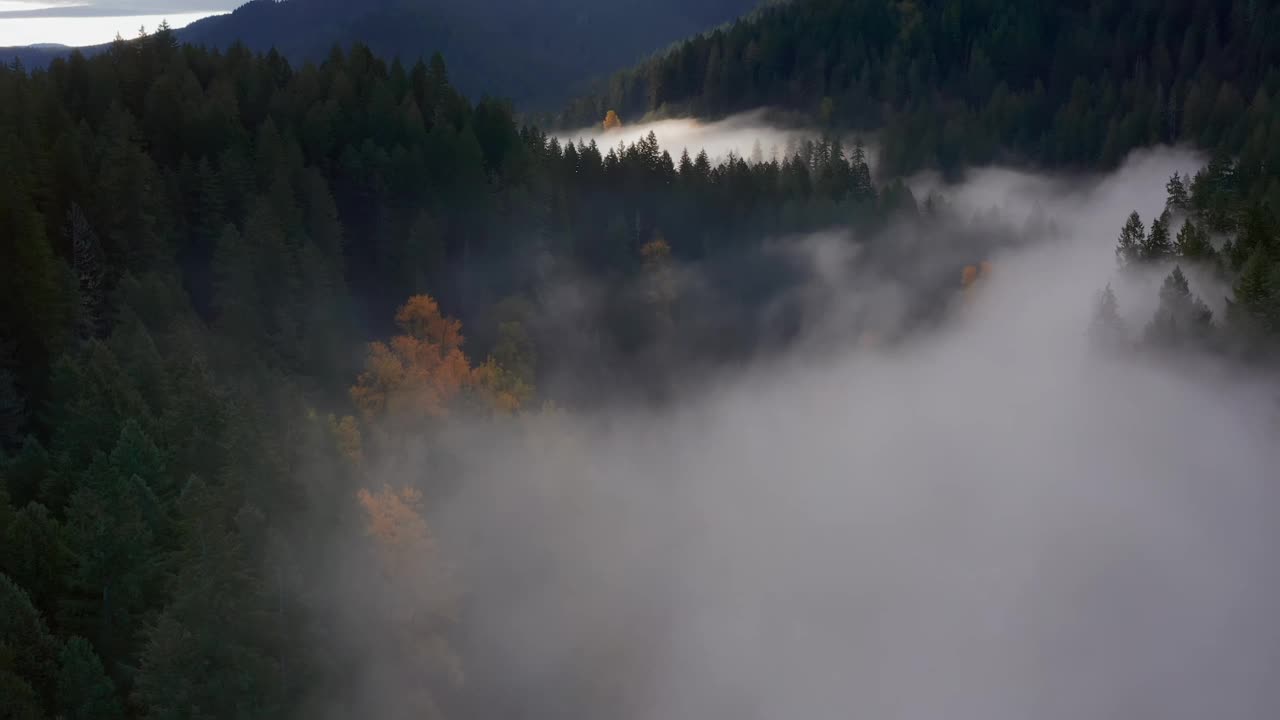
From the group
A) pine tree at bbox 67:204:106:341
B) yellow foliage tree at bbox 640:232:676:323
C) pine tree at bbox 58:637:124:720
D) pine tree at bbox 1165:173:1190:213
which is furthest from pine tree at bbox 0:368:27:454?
pine tree at bbox 1165:173:1190:213

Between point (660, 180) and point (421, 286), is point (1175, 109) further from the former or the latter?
point (421, 286)

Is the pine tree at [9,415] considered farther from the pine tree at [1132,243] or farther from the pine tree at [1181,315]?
the pine tree at [1132,243]

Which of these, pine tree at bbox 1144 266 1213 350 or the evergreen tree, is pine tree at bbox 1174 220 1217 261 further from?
pine tree at bbox 1144 266 1213 350

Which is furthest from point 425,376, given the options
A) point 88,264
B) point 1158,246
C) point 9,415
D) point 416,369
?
point 1158,246

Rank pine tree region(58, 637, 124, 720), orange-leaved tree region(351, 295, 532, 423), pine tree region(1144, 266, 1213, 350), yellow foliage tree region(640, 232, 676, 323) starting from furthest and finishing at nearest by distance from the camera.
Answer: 1. yellow foliage tree region(640, 232, 676, 323)
2. pine tree region(1144, 266, 1213, 350)
3. orange-leaved tree region(351, 295, 532, 423)
4. pine tree region(58, 637, 124, 720)

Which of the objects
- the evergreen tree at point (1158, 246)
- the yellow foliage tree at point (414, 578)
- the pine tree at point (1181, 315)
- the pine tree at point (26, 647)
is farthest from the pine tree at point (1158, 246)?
the pine tree at point (26, 647)
